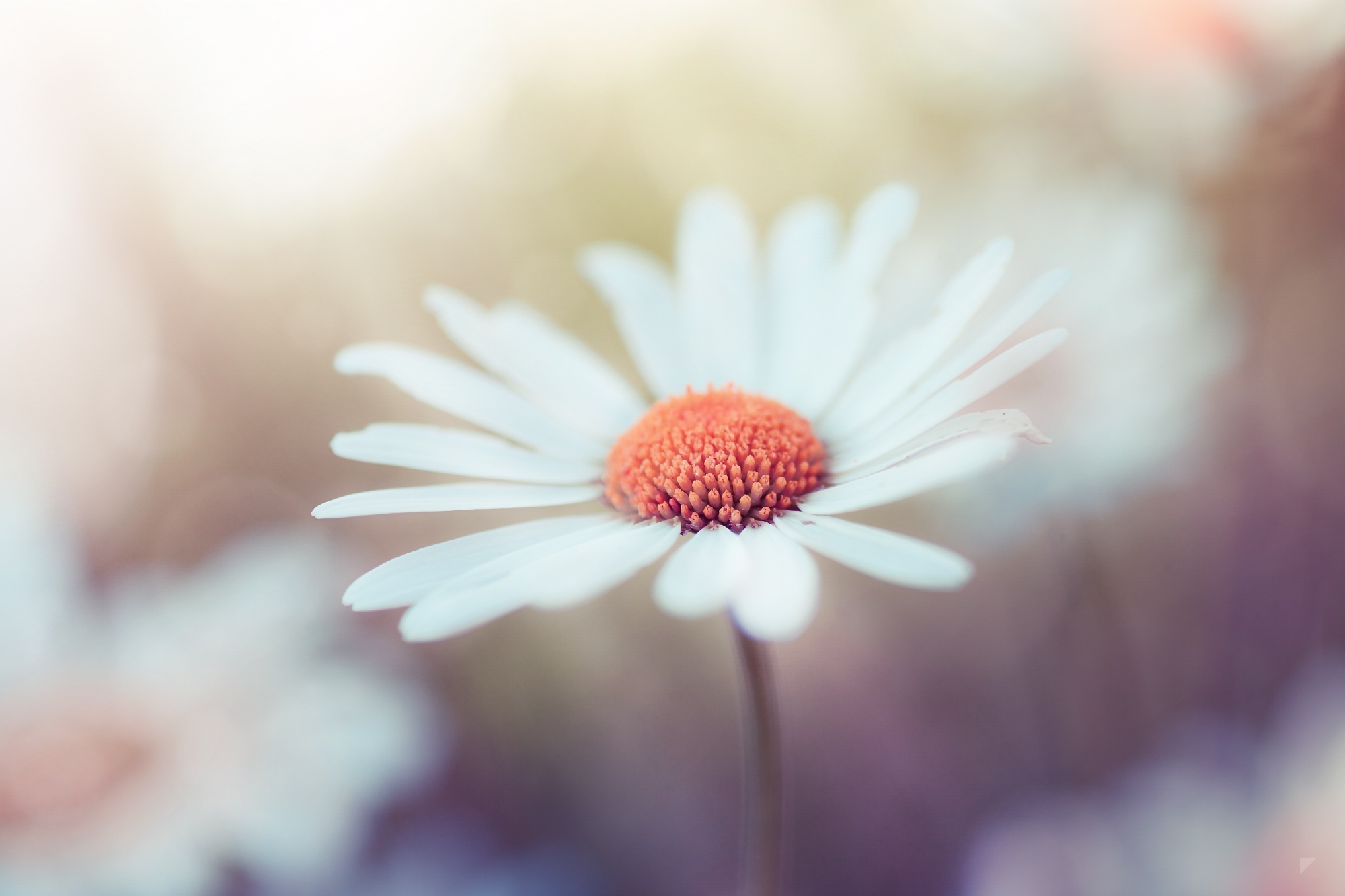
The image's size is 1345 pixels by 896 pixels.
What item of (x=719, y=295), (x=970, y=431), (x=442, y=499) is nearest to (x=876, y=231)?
(x=719, y=295)

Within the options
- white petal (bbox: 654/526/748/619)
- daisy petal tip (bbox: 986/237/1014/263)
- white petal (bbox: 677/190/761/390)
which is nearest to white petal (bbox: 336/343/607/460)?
white petal (bbox: 677/190/761/390)

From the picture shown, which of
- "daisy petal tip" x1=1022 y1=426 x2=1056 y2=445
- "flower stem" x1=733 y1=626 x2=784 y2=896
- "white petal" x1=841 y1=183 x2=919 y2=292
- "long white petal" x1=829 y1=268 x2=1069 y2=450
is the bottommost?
"flower stem" x1=733 y1=626 x2=784 y2=896

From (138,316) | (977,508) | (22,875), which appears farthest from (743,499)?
(138,316)

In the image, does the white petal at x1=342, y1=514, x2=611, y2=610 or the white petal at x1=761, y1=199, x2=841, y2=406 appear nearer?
the white petal at x1=342, y1=514, x2=611, y2=610

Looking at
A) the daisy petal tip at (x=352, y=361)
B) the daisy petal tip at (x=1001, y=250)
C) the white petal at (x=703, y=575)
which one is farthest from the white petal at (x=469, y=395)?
the daisy petal tip at (x=1001, y=250)

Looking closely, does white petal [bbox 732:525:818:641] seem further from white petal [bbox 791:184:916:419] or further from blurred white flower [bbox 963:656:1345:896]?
blurred white flower [bbox 963:656:1345:896]

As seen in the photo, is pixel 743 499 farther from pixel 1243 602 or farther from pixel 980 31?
pixel 980 31
